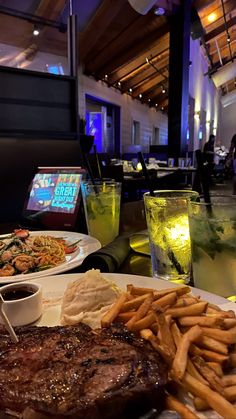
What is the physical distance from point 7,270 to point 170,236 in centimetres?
67

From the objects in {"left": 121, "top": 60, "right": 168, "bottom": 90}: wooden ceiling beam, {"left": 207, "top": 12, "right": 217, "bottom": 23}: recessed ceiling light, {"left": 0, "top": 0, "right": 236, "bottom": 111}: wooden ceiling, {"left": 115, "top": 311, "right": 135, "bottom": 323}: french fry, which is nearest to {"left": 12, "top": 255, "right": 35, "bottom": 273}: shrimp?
{"left": 115, "top": 311, "right": 135, "bottom": 323}: french fry

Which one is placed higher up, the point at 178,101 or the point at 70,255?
the point at 178,101

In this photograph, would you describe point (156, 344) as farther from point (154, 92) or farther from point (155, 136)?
point (155, 136)

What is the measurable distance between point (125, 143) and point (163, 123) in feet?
23.8

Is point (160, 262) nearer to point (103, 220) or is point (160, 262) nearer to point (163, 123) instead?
point (103, 220)

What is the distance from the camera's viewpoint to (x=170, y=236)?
1.21 m

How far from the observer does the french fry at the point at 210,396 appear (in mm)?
584

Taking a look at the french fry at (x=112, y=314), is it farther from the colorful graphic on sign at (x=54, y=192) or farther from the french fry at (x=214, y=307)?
the colorful graphic on sign at (x=54, y=192)

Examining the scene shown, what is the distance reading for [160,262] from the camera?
1228mm

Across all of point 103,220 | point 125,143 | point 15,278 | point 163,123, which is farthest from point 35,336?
point 163,123

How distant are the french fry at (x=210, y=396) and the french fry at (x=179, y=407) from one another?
3 centimetres

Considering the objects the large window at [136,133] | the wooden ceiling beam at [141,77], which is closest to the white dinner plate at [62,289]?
the wooden ceiling beam at [141,77]

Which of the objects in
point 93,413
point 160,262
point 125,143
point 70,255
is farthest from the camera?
point 125,143

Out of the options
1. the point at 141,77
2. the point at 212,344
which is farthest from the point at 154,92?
the point at 212,344
